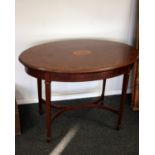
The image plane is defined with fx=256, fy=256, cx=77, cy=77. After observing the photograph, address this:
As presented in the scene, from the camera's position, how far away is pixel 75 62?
6.16 ft

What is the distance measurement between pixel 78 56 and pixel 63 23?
19.8 inches

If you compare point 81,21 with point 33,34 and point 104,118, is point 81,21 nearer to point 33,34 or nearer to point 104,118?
point 33,34

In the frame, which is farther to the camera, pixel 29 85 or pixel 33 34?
pixel 29 85

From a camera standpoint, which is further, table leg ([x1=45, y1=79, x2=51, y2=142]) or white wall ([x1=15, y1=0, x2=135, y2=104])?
white wall ([x1=15, y1=0, x2=135, y2=104])

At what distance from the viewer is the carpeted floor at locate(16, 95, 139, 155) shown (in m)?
1.99

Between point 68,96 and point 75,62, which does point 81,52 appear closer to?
point 75,62

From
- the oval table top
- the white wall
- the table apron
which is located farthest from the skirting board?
the table apron

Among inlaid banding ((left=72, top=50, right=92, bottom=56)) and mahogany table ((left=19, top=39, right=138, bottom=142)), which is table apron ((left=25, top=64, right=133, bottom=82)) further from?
inlaid banding ((left=72, top=50, right=92, bottom=56))

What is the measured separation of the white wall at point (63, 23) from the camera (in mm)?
2268

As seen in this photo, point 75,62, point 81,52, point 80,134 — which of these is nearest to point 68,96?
point 80,134

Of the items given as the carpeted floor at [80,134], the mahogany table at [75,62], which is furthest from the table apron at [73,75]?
the carpeted floor at [80,134]
